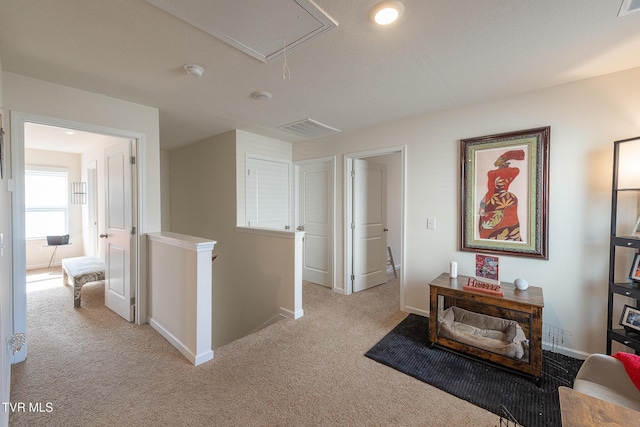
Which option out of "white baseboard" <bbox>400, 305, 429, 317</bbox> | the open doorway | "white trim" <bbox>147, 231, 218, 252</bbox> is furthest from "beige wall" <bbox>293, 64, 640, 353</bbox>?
the open doorway

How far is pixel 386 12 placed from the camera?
4.62 ft

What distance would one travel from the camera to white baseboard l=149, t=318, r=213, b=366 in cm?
211

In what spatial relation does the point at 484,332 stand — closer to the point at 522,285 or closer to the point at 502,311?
the point at 502,311

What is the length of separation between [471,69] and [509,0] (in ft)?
2.28

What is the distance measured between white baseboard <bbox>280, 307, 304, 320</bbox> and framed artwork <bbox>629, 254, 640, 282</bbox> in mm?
2757

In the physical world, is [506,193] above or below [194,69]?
below

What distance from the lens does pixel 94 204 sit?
5051mm

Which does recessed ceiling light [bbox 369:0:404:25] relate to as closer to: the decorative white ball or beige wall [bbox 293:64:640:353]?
beige wall [bbox 293:64:640:353]

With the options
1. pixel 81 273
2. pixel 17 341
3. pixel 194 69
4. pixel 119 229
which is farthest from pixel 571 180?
pixel 81 273

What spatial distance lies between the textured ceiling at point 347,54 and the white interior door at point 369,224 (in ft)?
4.31

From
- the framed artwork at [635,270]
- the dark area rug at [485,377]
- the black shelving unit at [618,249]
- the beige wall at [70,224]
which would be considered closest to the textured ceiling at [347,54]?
the black shelving unit at [618,249]

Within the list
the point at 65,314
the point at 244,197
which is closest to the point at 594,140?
the point at 244,197

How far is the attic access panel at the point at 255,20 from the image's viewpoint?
135 centimetres

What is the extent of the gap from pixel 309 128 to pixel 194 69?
1744 mm
